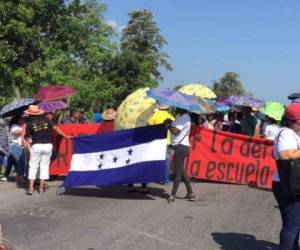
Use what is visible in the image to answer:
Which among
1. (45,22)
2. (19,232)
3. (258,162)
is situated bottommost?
(19,232)

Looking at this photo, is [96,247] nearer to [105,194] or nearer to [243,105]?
[105,194]

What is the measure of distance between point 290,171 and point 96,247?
2.49 m

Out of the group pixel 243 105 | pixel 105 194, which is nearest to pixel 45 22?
pixel 243 105

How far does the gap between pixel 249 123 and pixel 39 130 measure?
464 cm

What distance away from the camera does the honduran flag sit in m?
9.38

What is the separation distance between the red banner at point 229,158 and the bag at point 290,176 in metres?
5.89

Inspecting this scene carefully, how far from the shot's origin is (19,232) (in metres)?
→ 6.95

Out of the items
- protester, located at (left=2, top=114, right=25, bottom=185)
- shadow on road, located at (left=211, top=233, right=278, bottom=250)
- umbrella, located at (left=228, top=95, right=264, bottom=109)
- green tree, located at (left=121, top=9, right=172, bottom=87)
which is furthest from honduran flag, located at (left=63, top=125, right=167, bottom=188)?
green tree, located at (left=121, top=9, right=172, bottom=87)

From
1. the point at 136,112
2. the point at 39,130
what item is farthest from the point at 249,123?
the point at 39,130

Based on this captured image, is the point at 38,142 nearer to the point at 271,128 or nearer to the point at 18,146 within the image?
Answer: the point at 18,146

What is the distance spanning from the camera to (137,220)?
25.0 feet

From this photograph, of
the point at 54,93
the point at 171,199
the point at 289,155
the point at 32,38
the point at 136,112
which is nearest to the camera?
the point at 289,155

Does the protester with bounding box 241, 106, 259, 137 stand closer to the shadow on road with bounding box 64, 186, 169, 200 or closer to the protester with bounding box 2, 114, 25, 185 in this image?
the shadow on road with bounding box 64, 186, 169, 200

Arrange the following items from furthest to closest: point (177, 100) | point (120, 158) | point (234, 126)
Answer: point (234, 126)
point (120, 158)
point (177, 100)
